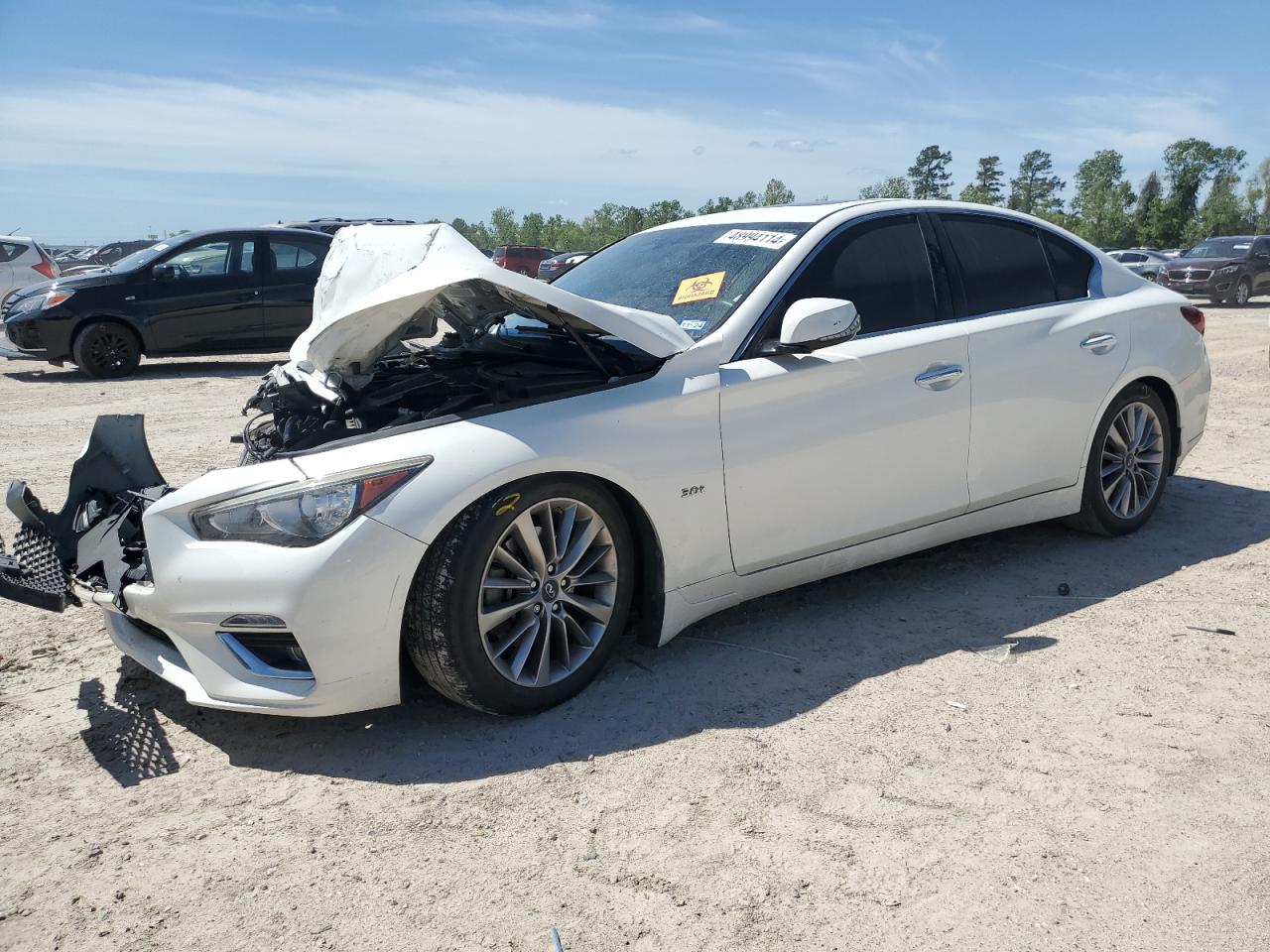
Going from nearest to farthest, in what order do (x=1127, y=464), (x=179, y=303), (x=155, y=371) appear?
(x=1127, y=464) → (x=179, y=303) → (x=155, y=371)

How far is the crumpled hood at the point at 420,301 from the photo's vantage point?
3.42 meters

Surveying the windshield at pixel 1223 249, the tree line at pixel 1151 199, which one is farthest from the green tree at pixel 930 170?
the windshield at pixel 1223 249

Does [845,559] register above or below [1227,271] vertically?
below

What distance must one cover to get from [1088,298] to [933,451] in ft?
4.68

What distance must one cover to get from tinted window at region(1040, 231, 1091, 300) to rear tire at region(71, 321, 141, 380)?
10906 mm

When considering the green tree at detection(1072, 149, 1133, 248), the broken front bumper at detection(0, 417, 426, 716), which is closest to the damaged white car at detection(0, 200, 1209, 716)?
the broken front bumper at detection(0, 417, 426, 716)

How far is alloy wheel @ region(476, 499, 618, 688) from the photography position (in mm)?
3367

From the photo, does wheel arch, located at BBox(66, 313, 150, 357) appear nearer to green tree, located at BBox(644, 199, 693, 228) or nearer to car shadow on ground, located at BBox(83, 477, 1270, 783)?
car shadow on ground, located at BBox(83, 477, 1270, 783)

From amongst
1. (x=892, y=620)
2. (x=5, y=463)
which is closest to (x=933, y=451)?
(x=892, y=620)

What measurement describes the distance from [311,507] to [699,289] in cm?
185

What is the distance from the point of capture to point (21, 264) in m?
17.8

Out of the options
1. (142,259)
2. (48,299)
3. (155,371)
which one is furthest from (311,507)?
(155,371)

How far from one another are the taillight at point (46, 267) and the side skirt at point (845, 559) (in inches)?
700

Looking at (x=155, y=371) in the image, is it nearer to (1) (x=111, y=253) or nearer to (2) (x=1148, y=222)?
(1) (x=111, y=253)
